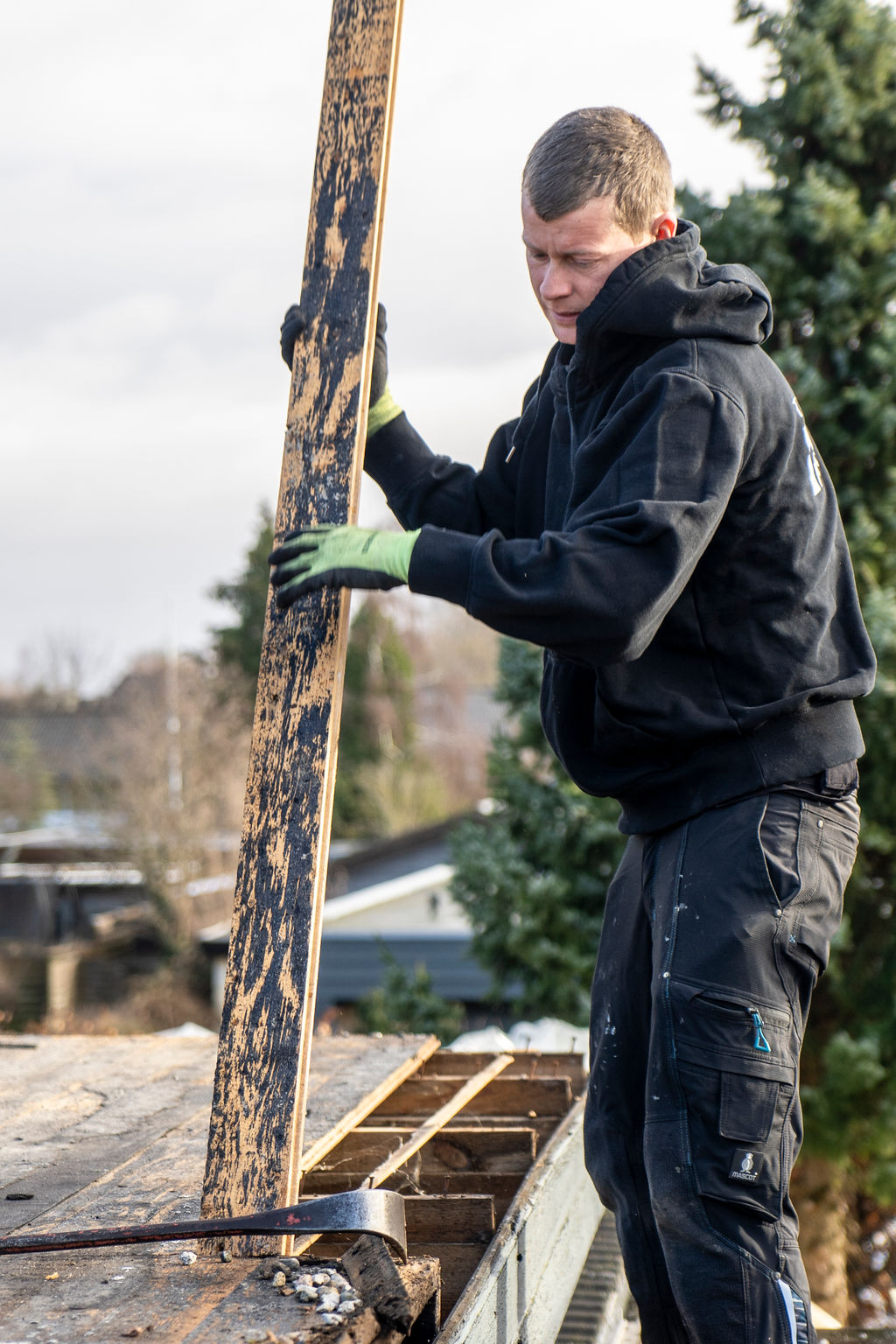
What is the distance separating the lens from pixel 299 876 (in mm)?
2082

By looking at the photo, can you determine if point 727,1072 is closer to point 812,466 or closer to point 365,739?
point 812,466

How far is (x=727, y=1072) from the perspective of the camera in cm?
188

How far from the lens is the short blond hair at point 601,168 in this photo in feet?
6.53

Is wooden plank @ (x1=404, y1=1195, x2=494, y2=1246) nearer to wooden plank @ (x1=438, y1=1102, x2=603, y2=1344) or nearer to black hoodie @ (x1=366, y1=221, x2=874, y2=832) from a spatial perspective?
wooden plank @ (x1=438, y1=1102, x2=603, y2=1344)

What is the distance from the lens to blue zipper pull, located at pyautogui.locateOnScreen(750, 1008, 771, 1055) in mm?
1896

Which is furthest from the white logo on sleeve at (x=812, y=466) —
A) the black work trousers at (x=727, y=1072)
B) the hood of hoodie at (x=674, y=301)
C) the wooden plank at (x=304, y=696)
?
the wooden plank at (x=304, y=696)

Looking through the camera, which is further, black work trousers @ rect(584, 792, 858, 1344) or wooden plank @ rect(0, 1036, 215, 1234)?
wooden plank @ rect(0, 1036, 215, 1234)

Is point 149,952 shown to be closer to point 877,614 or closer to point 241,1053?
point 877,614

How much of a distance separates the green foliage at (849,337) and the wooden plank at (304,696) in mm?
3933

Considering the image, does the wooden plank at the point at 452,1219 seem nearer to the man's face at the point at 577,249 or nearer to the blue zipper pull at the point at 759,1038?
the blue zipper pull at the point at 759,1038

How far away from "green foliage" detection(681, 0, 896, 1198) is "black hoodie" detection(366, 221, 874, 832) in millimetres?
3852

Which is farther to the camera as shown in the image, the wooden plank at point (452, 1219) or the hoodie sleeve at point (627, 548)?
the wooden plank at point (452, 1219)

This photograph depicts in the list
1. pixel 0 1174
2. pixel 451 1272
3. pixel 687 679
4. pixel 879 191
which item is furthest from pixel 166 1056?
pixel 879 191

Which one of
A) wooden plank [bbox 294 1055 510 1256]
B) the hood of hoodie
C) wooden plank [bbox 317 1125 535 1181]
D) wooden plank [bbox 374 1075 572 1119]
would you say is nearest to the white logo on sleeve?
the hood of hoodie
